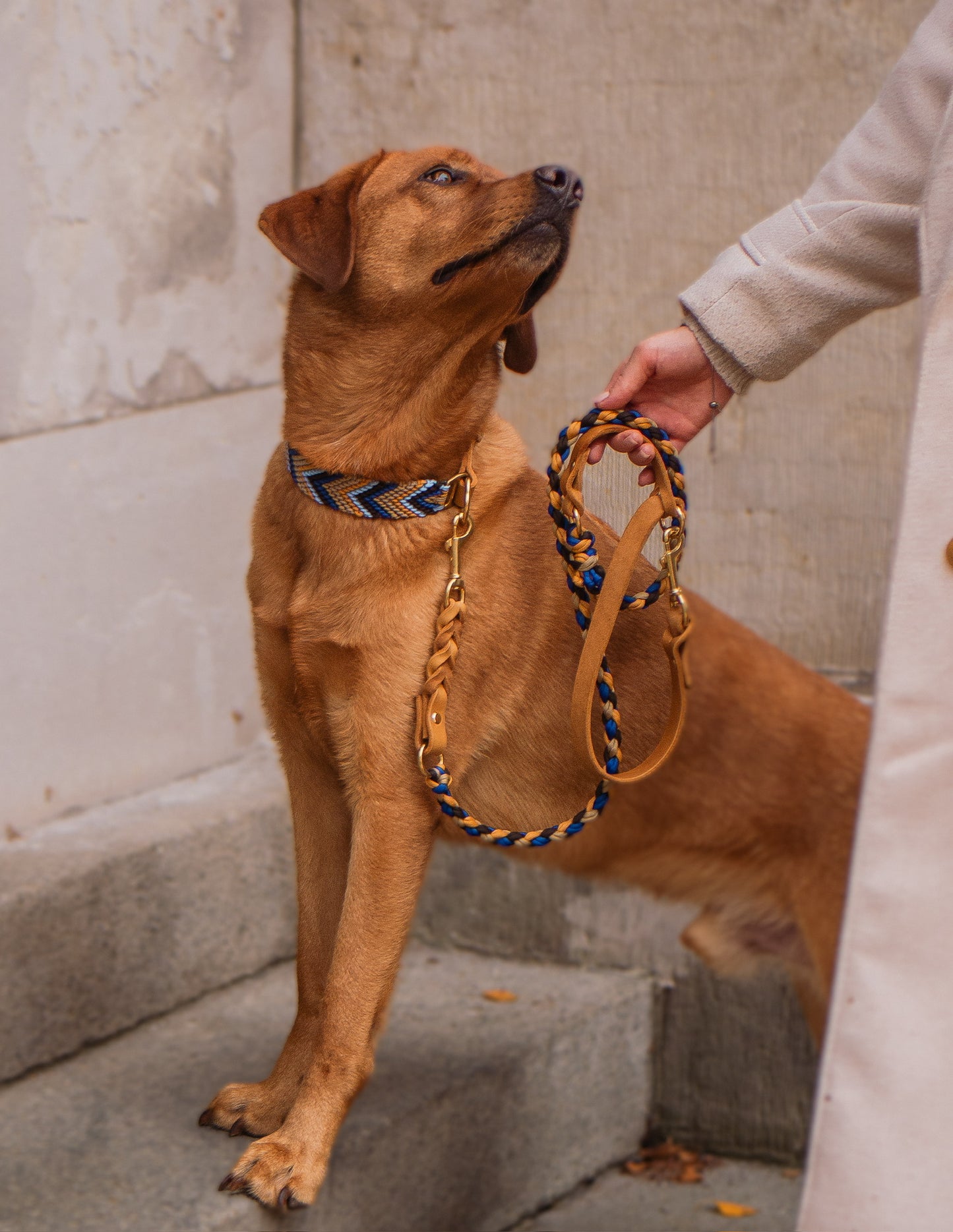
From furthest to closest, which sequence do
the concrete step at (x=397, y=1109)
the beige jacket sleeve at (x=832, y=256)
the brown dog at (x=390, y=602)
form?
1. the concrete step at (x=397, y=1109)
2. the brown dog at (x=390, y=602)
3. the beige jacket sleeve at (x=832, y=256)

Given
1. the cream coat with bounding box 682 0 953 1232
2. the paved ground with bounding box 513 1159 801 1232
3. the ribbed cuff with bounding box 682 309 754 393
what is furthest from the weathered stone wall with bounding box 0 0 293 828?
the cream coat with bounding box 682 0 953 1232

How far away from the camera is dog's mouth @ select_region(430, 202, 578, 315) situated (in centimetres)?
206

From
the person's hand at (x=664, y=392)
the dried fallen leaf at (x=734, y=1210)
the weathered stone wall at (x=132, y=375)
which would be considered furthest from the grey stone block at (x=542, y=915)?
the person's hand at (x=664, y=392)

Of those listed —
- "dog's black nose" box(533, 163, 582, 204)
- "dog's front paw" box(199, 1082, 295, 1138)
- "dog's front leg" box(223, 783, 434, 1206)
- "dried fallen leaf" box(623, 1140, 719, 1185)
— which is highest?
"dog's black nose" box(533, 163, 582, 204)

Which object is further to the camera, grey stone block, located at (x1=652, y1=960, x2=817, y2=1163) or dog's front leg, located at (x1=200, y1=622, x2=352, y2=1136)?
grey stone block, located at (x1=652, y1=960, x2=817, y2=1163)

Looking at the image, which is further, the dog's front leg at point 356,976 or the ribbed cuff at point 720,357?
the dog's front leg at point 356,976

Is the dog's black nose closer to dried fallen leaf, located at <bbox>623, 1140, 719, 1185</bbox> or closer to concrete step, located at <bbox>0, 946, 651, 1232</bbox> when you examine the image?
concrete step, located at <bbox>0, 946, 651, 1232</bbox>

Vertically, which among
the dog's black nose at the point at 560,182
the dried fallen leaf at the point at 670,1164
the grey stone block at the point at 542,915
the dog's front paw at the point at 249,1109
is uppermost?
the dog's black nose at the point at 560,182

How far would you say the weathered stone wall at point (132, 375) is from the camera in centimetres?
303

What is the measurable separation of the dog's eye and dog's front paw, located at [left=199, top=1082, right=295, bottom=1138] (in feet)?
5.02

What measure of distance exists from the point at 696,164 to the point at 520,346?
1425 mm

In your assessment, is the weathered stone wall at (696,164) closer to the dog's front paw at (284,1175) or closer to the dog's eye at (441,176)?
the dog's eye at (441,176)

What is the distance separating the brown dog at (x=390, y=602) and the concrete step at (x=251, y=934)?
60 centimetres

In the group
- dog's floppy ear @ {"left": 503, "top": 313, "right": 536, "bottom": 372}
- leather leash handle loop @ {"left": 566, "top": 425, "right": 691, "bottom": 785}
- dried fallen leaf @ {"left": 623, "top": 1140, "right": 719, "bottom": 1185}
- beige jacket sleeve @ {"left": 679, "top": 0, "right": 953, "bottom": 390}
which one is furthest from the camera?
dried fallen leaf @ {"left": 623, "top": 1140, "right": 719, "bottom": 1185}
